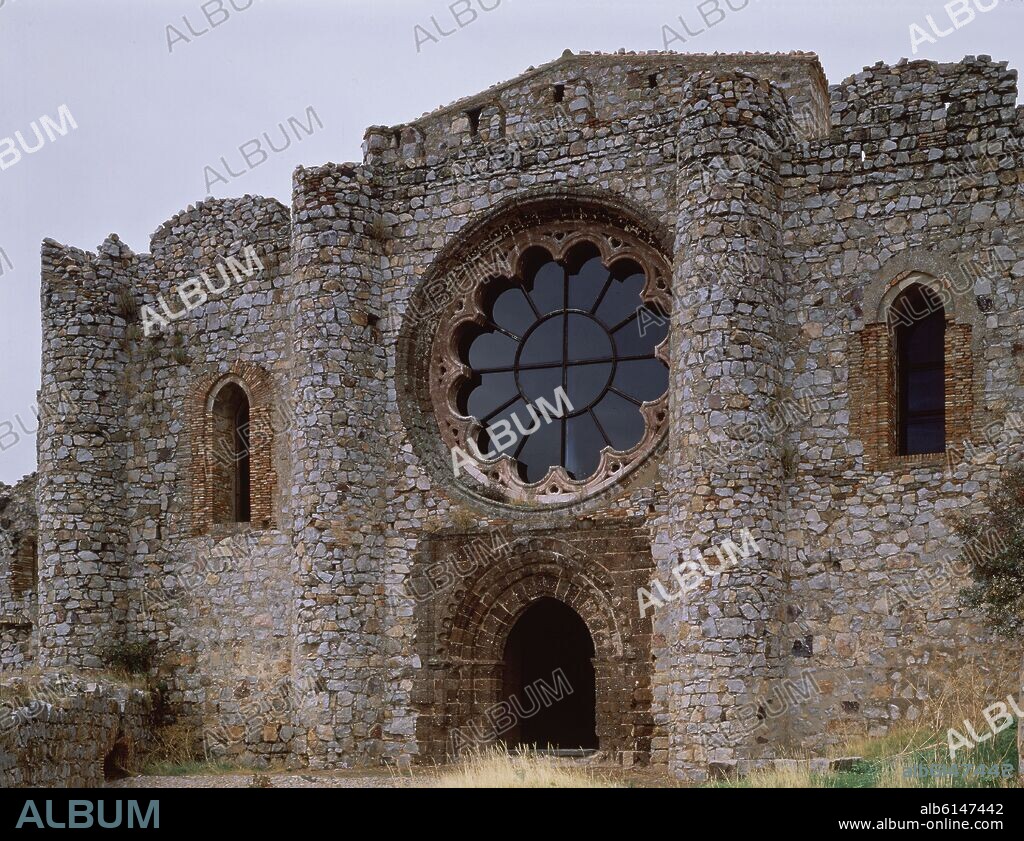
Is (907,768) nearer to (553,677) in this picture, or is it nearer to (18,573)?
(553,677)

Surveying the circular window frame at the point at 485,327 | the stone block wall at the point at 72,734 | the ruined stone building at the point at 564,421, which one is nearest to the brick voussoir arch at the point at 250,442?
the ruined stone building at the point at 564,421

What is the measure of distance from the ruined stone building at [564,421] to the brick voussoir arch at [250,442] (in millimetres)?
44

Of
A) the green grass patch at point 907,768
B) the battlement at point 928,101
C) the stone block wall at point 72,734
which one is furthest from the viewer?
the battlement at point 928,101

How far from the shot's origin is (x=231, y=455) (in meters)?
24.6

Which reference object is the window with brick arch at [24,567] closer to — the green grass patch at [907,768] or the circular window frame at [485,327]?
the circular window frame at [485,327]

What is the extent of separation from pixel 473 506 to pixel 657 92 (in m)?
5.80

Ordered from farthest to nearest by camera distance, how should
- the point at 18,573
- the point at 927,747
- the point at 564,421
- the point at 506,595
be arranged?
the point at 18,573
the point at 564,421
the point at 506,595
the point at 927,747

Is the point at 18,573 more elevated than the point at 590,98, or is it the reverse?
the point at 590,98

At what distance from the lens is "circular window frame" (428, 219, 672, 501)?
71.0 feet

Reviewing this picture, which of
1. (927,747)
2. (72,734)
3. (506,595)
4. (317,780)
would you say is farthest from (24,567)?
(927,747)

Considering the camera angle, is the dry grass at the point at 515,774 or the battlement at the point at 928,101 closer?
the dry grass at the point at 515,774

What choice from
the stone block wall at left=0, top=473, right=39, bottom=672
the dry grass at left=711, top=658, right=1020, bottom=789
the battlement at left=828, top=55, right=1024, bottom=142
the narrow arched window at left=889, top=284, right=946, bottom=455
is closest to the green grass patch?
the dry grass at left=711, top=658, right=1020, bottom=789

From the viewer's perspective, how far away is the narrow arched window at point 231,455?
24.4 metres

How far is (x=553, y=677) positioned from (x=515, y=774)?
18.1 feet
